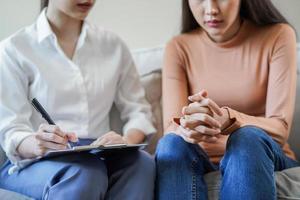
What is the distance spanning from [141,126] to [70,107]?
0.22m

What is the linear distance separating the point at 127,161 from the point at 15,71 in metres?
0.42

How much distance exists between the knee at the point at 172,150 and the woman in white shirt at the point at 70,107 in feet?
0.11

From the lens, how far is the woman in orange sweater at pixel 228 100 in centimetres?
105

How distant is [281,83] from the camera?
4.28 ft

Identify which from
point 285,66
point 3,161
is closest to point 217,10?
point 285,66

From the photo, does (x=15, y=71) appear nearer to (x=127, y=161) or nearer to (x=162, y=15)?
(x=127, y=161)

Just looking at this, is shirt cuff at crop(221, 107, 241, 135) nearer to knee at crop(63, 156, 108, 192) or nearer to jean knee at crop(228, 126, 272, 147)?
jean knee at crop(228, 126, 272, 147)

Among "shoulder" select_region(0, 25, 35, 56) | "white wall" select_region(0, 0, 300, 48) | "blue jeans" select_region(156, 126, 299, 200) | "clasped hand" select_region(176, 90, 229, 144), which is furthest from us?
"white wall" select_region(0, 0, 300, 48)

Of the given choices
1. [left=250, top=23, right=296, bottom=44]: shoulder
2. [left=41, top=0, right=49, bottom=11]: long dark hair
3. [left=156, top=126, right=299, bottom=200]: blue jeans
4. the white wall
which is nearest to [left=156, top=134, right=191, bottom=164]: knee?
[left=156, top=126, right=299, bottom=200]: blue jeans

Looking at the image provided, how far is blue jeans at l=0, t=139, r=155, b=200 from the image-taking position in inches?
40.4

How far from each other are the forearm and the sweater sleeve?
31 centimetres

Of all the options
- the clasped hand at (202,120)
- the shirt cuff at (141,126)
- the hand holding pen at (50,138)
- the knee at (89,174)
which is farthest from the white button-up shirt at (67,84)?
the clasped hand at (202,120)

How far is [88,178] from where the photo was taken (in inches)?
41.3

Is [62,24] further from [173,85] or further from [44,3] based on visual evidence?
[173,85]
